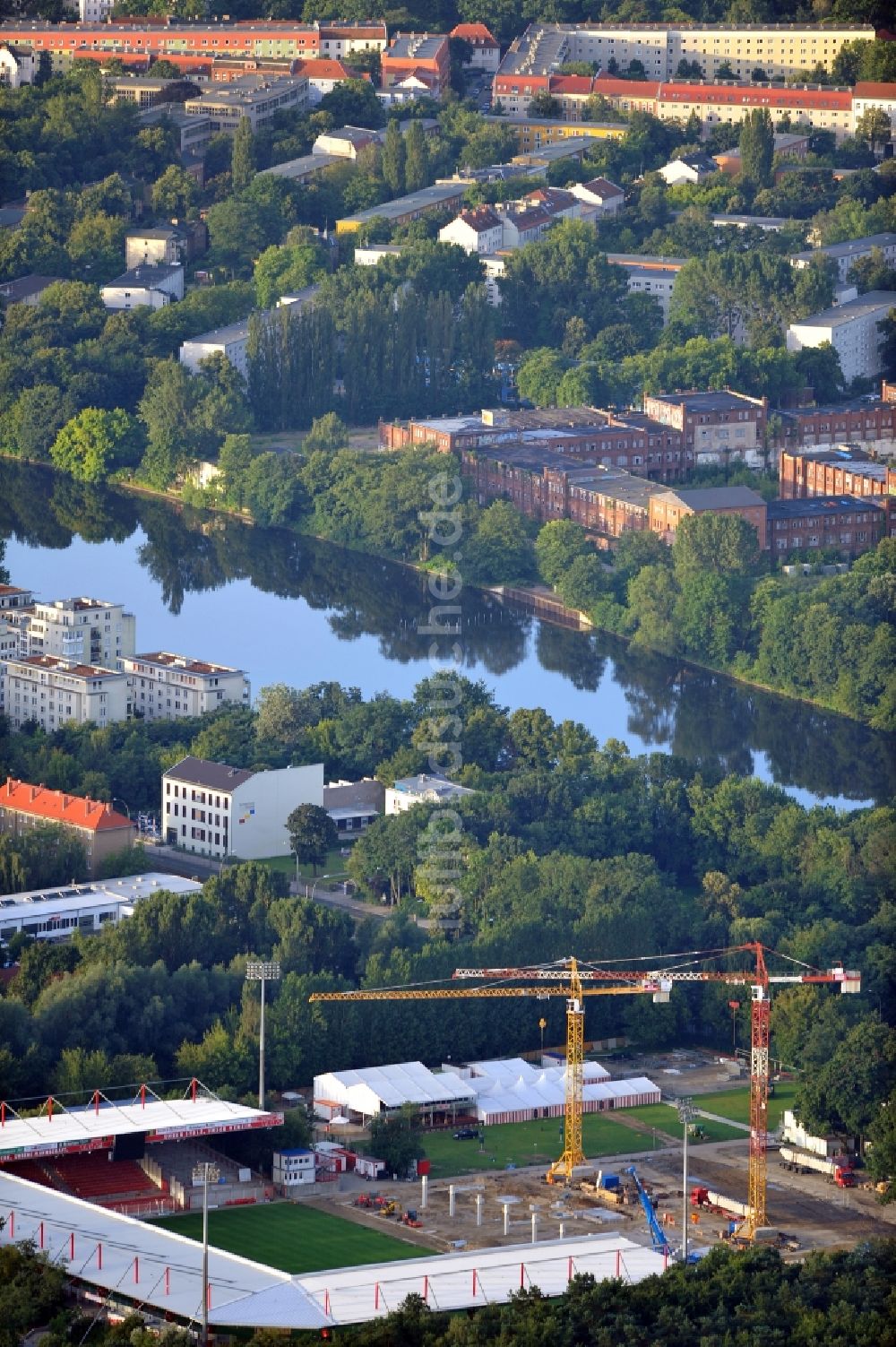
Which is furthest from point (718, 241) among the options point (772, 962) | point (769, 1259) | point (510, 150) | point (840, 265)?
point (769, 1259)

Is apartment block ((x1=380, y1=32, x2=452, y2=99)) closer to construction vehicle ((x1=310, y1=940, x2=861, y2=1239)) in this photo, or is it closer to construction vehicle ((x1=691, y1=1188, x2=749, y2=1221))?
construction vehicle ((x1=310, y1=940, x2=861, y2=1239))

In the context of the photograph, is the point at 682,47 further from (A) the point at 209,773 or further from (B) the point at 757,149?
(A) the point at 209,773

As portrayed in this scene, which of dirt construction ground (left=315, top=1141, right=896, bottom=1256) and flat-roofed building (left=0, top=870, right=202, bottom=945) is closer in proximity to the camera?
dirt construction ground (left=315, top=1141, right=896, bottom=1256)

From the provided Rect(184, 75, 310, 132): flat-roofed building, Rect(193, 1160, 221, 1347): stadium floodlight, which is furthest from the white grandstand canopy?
Rect(184, 75, 310, 132): flat-roofed building

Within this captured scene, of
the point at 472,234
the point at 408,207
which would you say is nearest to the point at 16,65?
the point at 408,207

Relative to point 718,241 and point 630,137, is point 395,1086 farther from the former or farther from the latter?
point 630,137
